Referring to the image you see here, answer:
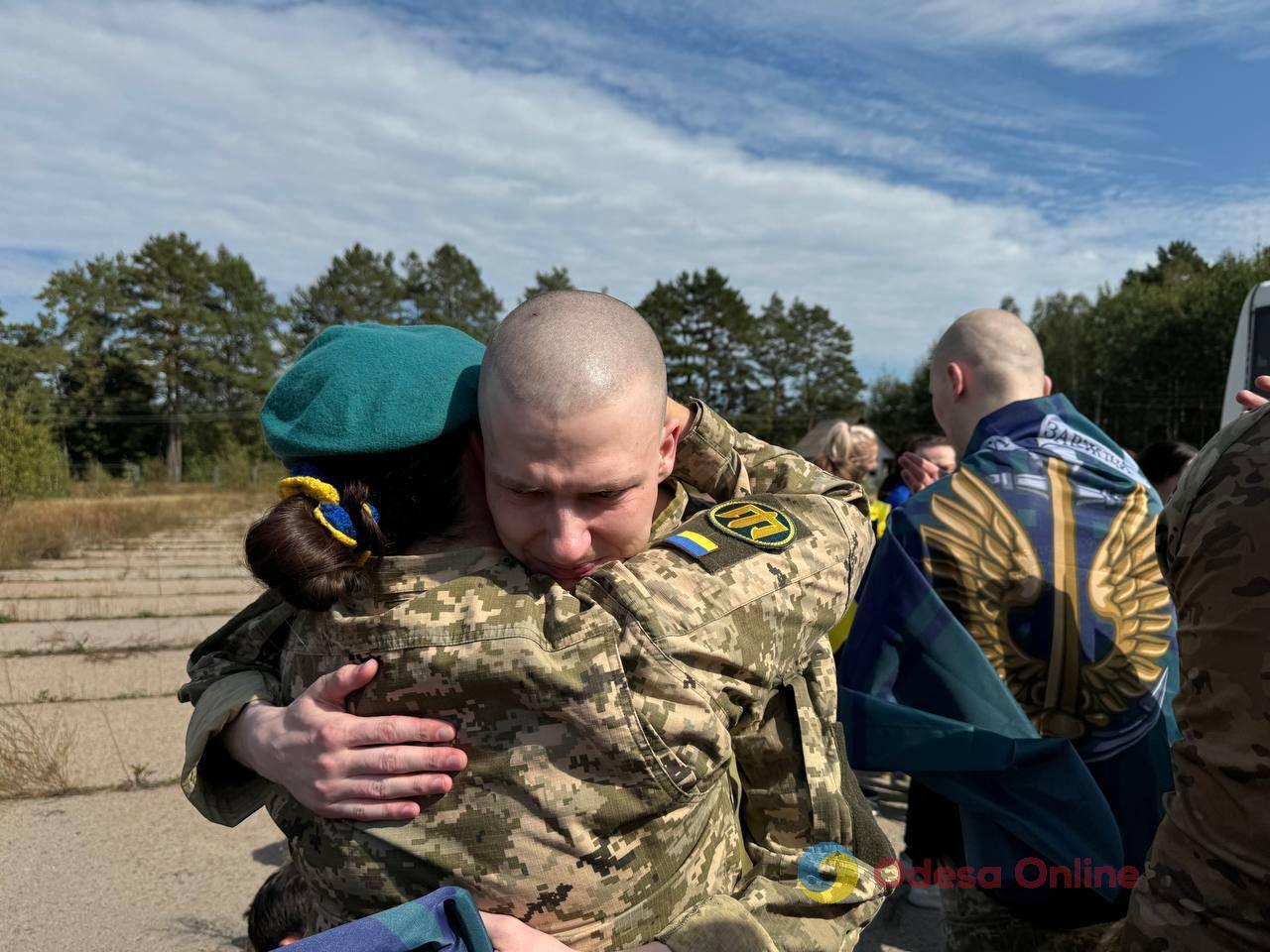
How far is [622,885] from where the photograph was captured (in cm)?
128

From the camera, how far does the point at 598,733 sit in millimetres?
1205

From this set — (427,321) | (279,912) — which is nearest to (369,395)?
(279,912)

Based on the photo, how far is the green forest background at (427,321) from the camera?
3712 cm

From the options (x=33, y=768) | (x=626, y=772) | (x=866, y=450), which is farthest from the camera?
(x=866, y=450)

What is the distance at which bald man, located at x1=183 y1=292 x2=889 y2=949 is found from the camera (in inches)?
48.3

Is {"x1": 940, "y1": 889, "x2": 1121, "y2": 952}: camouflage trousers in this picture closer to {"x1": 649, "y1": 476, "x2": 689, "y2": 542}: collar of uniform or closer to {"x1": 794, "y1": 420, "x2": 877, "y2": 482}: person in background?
{"x1": 649, "y1": 476, "x2": 689, "y2": 542}: collar of uniform

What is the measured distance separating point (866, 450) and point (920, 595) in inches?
141

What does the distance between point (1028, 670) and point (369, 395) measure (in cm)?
206

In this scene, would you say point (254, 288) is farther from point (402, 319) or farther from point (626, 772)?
point (626, 772)

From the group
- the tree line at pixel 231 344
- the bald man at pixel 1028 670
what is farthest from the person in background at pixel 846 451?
the tree line at pixel 231 344

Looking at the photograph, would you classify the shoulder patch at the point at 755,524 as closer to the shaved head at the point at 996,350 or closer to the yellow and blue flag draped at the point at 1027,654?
the yellow and blue flag draped at the point at 1027,654

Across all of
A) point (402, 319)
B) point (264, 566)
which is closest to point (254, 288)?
point (402, 319)

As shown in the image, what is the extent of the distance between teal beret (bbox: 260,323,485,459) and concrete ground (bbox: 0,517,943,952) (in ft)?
6.42

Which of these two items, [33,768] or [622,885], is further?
[33,768]
